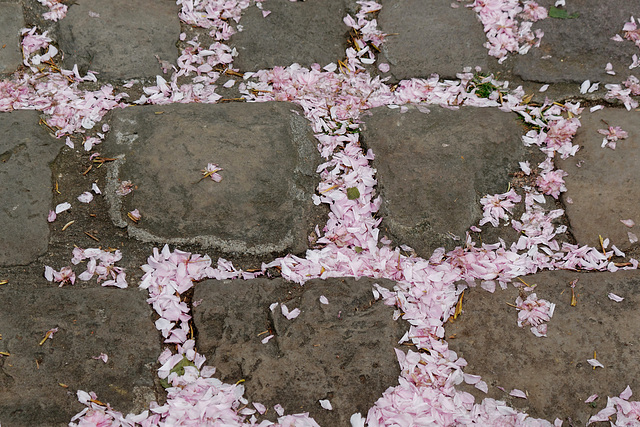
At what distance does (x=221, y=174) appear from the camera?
194 cm

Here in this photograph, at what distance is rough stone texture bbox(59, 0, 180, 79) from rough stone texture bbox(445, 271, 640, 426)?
5.40 ft

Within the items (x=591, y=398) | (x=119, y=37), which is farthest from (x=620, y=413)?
(x=119, y=37)

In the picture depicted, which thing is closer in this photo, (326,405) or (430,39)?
(326,405)

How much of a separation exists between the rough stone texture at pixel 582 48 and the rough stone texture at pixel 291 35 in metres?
0.83

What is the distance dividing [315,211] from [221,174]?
366mm

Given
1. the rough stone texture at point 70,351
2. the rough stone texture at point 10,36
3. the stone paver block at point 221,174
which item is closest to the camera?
the rough stone texture at point 70,351

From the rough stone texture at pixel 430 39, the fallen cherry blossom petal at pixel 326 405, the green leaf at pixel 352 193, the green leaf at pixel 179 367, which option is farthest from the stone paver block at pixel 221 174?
the rough stone texture at pixel 430 39

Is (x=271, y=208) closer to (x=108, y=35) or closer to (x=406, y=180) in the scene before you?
(x=406, y=180)

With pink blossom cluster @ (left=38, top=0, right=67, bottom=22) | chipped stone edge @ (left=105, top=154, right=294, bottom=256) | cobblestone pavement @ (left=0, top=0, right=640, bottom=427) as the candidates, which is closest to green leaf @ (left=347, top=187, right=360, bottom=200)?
cobblestone pavement @ (left=0, top=0, right=640, bottom=427)

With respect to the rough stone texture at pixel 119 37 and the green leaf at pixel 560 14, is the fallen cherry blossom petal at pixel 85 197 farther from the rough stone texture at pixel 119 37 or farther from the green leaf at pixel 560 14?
the green leaf at pixel 560 14

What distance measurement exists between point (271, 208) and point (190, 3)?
119 centimetres

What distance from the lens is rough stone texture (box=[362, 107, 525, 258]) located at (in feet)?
6.32

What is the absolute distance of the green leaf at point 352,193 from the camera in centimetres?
198

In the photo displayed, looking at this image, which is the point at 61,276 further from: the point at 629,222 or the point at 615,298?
the point at 629,222
